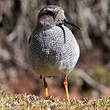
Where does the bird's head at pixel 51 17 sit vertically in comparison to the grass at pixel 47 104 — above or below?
above

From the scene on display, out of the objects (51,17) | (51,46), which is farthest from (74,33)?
(51,46)

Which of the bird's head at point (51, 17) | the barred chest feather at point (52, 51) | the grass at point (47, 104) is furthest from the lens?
the bird's head at point (51, 17)

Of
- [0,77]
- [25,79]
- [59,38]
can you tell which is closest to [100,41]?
[25,79]

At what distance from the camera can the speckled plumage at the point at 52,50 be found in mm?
5703

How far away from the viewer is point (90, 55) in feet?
44.5

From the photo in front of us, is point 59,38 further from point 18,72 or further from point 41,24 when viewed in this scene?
point 18,72

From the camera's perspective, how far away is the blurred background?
9.51 meters

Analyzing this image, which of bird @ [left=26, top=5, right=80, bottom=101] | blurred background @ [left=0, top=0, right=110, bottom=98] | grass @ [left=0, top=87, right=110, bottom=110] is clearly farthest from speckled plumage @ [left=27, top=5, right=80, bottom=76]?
blurred background @ [left=0, top=0, right=110, bottom=98]

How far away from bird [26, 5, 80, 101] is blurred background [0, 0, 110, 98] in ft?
11.0

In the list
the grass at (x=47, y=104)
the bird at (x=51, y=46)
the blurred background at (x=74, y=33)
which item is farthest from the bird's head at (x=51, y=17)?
the blurred background at (x=74, y=33)

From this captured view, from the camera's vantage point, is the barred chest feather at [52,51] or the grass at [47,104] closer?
the grass at [47,104]

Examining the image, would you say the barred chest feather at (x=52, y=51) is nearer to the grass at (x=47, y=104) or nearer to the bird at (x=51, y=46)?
the bird at (x=51, y=46)

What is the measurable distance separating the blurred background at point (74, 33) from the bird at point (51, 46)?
335cm

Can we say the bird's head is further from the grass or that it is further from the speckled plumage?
the grass
